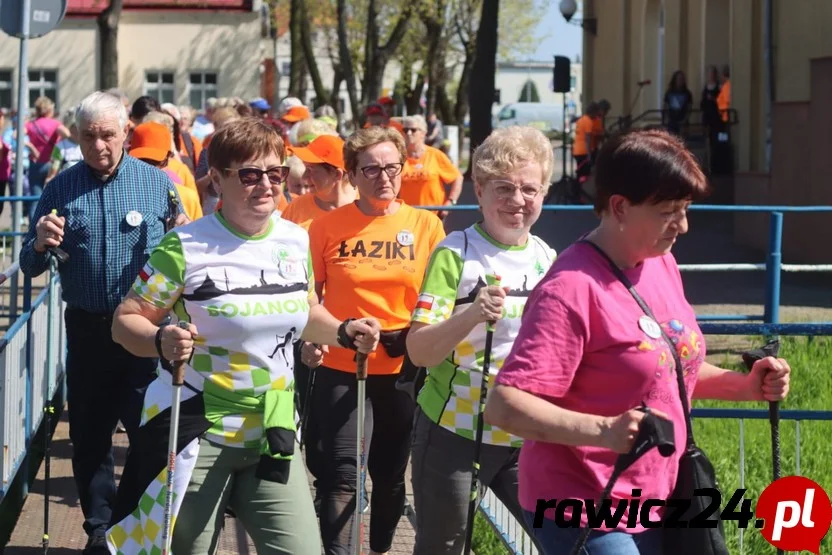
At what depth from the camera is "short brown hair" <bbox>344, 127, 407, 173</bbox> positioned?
5992 mm

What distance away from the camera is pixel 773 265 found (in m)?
10.2

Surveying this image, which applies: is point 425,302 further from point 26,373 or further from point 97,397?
point 26,373

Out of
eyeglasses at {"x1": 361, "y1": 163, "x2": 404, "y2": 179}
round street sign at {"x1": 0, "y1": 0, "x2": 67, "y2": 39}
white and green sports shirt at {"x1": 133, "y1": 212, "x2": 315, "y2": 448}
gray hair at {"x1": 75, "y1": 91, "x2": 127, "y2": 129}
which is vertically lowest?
white and green sports shirt at {"x1": 133, "y1": 212, "x2": 315, "y2": 448}

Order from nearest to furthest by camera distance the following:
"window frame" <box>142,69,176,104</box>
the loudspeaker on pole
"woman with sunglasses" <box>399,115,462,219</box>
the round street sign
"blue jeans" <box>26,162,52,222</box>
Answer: the round street sign < "woman with sunglasses" <box>399,115,462,219</box> < "blue jeans" <box>26,162,52,222</box> < the loudspeaker on pole < "window frame" <box>142,69,176,104</box>

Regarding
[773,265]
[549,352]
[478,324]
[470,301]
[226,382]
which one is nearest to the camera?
[549,352]

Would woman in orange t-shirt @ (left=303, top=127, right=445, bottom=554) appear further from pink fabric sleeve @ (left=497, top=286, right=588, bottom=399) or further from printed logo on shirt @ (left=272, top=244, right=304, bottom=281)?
pink fabric sleeve @ (left=497, top=286, right=588, bottom=399)

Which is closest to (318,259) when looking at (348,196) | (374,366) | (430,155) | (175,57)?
(374,366)

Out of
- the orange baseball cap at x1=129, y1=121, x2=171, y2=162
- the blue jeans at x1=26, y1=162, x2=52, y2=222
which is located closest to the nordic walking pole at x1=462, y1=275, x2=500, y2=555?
the orange baseball cap at x1=129, y1=121, x2=171, y2=162

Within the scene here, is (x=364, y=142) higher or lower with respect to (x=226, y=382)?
higher

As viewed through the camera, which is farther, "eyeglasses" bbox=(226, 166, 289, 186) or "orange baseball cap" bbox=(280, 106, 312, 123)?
"orange baseball cap" bbox=(280, 106, 312, 123)

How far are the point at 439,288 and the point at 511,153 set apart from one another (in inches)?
19.7

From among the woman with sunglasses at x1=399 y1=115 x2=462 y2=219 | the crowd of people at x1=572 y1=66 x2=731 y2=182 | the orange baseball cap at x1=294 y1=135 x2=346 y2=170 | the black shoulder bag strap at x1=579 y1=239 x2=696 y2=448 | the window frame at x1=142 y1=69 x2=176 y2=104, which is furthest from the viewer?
the window frame at x1=142 y1=69 x2=176 y2=104

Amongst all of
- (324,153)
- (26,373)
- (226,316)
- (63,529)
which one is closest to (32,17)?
(26,373)

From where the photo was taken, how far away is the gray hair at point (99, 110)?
239 inches
